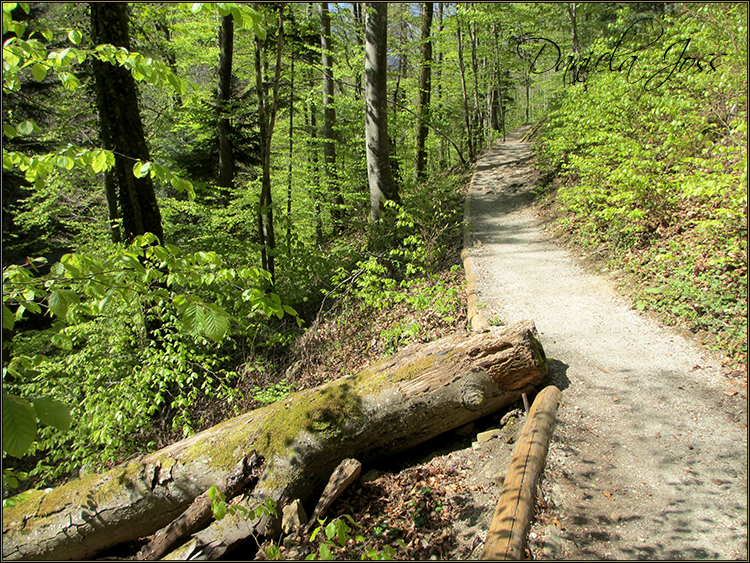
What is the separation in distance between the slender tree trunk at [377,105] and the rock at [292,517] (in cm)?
663

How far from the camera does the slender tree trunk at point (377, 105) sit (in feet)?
28.0

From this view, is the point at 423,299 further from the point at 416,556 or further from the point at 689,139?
the point at 689,139

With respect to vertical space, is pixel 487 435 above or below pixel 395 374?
below

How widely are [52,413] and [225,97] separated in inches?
472

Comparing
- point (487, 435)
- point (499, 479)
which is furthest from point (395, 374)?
point (499, 479)

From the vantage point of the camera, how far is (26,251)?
14586 millimetres

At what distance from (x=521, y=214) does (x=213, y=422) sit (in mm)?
9029

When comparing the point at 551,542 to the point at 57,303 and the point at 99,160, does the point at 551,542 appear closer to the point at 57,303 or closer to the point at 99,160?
the point at 57,303

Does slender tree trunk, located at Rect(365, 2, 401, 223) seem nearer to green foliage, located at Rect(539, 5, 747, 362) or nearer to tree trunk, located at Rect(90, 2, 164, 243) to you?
green foliage, located at Rect(539, 5, 747, 362)

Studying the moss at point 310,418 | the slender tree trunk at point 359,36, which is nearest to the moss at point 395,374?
the moss at point 310,418

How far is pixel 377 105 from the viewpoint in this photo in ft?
29.0

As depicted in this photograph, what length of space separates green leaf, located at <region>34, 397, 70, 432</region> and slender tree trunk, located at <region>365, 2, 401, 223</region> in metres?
8.03

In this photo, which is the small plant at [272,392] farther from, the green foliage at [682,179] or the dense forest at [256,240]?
the green foliage at [682,179]

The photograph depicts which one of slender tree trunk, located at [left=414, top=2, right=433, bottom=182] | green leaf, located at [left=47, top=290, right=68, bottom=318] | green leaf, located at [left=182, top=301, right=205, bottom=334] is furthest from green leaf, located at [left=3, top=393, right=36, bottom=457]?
slender tree trunk, located at [left=414, top=2, right=433, bottom=182]
